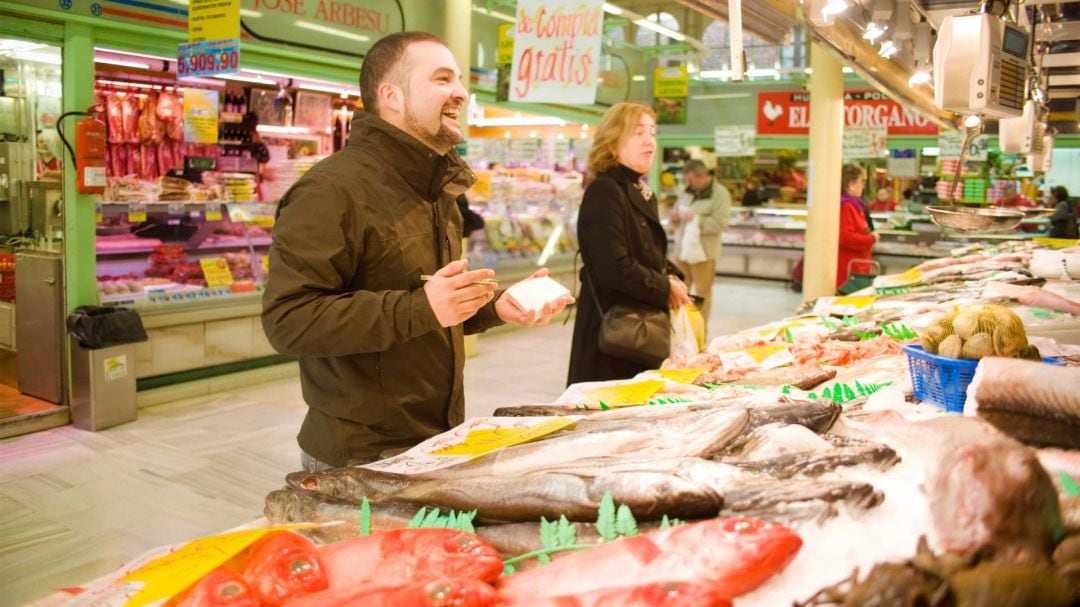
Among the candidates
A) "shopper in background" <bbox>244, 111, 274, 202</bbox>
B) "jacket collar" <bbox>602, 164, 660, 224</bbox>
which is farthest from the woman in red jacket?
"shopper in background" <bbox>244, 111, 274, 202</bbox>

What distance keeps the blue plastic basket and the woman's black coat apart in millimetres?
1933

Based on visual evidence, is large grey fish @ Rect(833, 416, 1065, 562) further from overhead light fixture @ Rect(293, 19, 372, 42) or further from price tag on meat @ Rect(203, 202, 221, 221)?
overhead light fixture @ Rect(293, 19, 372, 42)

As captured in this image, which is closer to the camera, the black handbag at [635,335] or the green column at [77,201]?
the black handbag at [635,335]

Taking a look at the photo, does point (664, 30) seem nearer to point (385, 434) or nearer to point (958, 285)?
point (958, 285)

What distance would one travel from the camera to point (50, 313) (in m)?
6.15

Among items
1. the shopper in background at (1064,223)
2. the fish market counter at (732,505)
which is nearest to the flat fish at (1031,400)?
the fish market counter at (732,505)

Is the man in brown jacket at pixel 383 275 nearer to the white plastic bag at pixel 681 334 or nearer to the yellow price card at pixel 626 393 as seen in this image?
the yellow price card at pixel 626 393

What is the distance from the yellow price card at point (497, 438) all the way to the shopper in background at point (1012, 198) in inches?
537

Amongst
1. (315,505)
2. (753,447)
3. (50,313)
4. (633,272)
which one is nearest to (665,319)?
(633,272)

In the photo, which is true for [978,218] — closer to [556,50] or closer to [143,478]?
[556,50]

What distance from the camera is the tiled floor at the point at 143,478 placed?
13.4 feet

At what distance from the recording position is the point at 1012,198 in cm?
1394

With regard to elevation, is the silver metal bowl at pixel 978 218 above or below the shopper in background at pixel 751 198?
below

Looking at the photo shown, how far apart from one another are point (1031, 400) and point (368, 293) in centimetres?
147
